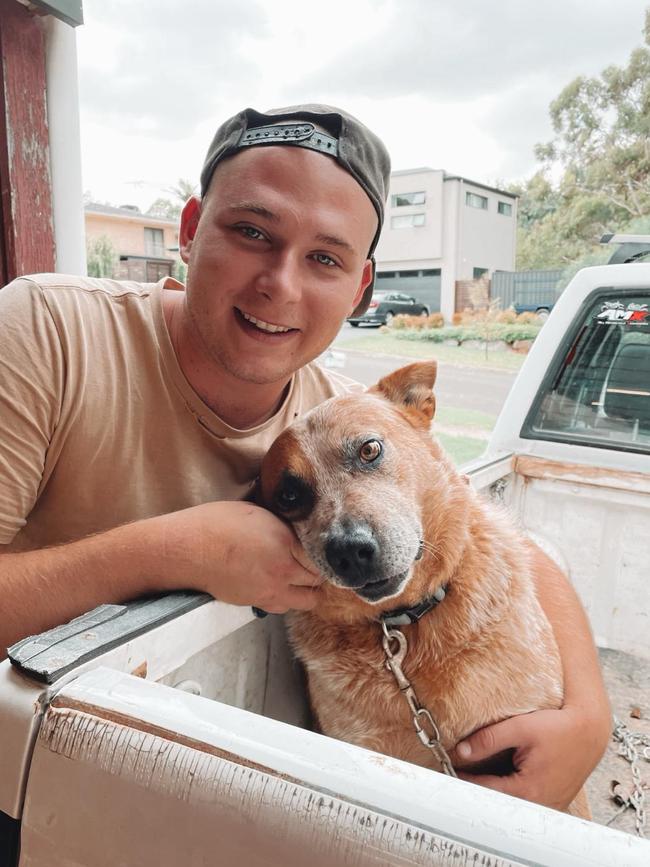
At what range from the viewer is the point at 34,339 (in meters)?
1.27

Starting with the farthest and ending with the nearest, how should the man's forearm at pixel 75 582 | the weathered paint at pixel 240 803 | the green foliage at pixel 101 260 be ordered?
1. the green foliage at pixel 101 260
2. the man's forearm at pixel 75 582
3. the weathered paint at pixel 240 803

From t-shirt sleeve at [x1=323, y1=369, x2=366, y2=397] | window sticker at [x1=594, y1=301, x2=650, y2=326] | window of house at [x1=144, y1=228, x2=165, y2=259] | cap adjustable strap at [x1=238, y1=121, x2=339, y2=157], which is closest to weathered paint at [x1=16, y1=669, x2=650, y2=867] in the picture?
cap adjustable strap at [x1=238, y1=121, x2=339, y2=157]

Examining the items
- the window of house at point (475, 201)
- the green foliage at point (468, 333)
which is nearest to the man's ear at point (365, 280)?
the green foliage at point (468, 333)

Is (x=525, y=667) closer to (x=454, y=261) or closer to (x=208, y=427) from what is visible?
(x=208, y=427)

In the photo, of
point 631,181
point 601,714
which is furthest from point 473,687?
point 631,181

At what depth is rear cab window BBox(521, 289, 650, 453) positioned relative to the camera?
8.37 feet

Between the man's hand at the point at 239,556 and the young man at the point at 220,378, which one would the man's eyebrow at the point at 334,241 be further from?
the man's hand at the point at 239,556

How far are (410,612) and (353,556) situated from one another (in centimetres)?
25

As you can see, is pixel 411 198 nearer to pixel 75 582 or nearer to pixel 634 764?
pixel 634 764

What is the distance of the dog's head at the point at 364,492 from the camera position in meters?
1.25

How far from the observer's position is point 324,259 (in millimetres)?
1419

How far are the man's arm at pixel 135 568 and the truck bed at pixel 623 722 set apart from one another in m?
1.33

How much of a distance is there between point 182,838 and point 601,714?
112 centimetres

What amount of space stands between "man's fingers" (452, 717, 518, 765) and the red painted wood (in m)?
2.23
